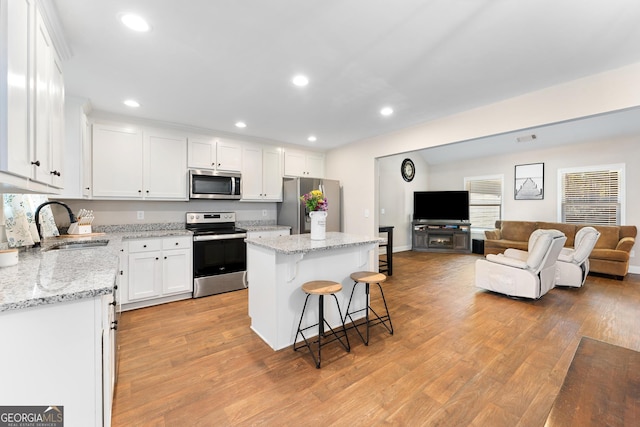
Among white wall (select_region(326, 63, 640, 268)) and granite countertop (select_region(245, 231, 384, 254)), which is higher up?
white wall (select_region(326, 63, 640, 268))

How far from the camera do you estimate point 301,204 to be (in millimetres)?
4445

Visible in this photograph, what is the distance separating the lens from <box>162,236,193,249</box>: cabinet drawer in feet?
11.4

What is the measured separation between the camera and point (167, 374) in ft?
6.71

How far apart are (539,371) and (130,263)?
419 cm

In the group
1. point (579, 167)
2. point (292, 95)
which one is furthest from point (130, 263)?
point (579, 167)

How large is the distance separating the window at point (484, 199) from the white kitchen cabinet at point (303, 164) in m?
4.53

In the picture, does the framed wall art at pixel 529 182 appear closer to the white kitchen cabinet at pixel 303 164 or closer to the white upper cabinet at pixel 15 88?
the white kitchen cabinet at pixel 303 164

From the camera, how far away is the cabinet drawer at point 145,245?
3270mm

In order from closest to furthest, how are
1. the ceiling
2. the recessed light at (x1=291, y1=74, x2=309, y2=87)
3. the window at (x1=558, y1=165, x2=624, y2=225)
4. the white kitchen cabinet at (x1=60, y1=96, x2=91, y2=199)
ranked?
the ceiling < the recessed light at (x1=291, y1=74, x2=309, y2=87) < the white kitchen cabinet at (x1=60, y1=96, x2=91, y2=199) < the window at (x1=558, y1=165, x2=624, y2=225)

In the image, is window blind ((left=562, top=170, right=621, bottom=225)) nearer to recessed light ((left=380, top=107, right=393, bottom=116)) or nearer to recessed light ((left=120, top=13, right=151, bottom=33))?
recessed light ((left=380, top=107, right=393, bottom=116))

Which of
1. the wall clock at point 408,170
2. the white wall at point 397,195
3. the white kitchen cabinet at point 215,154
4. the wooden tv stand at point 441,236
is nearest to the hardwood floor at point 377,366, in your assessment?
the white kitchen cabinet at point 215,154

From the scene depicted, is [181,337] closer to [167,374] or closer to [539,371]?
[167,374]

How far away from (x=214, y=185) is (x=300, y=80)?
227 centimetres

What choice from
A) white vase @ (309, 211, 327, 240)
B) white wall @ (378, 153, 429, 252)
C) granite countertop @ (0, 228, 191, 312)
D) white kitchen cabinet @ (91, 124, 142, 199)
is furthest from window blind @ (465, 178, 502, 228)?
granite countertop @ (0, 228, 191, 312)
